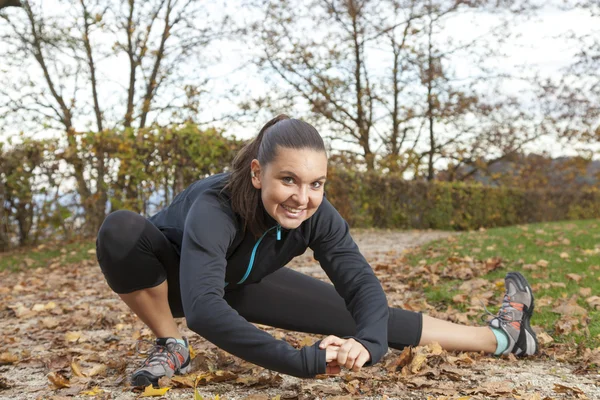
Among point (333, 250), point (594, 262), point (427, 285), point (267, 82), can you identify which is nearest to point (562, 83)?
point (267, 82)

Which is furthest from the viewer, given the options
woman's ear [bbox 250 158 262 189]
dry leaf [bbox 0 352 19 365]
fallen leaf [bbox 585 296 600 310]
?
fallen leaf [bbox 585 296 600 310]

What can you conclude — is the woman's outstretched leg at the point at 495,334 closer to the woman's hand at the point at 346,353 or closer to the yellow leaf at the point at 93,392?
the woman's hand at the point at 346,353

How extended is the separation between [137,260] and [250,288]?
61cm

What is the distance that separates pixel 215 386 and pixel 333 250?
874mm

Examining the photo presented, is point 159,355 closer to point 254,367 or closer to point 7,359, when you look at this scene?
point 254,367

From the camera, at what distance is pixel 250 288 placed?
311 cm

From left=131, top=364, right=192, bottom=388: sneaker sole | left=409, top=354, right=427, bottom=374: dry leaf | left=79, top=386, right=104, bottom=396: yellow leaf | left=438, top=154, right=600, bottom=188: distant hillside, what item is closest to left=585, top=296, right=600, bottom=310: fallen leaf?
left=409, top=354, right=427, bottom=374: dry leaf

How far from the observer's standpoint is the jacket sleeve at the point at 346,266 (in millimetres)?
2570

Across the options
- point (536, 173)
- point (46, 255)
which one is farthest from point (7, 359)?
point (536, 173)

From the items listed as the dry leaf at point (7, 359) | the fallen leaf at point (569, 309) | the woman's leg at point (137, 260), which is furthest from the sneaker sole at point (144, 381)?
the fallen leaf at point (569, 309)

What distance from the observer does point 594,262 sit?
666cm

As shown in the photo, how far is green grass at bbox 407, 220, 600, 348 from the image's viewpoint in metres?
4.18

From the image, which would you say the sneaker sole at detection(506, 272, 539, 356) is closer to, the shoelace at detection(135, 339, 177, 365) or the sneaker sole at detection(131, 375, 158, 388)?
the shoelace at detection(135, 339, 177, 365)

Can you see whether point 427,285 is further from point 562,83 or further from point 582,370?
point 562,83
